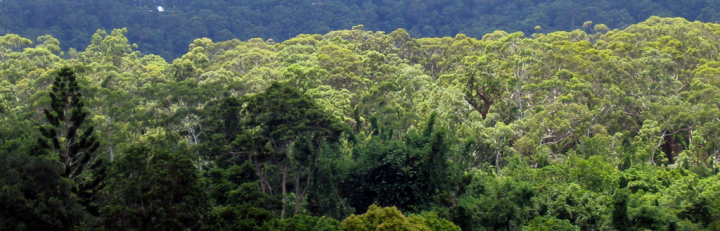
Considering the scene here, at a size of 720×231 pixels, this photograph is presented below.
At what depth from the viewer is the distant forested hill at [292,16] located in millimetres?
67188

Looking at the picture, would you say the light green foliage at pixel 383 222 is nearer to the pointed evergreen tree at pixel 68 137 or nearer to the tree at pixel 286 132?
the tree at pixel 286 132

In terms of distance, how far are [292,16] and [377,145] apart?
63.5 metres

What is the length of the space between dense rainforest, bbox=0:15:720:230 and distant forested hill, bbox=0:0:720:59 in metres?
34.2

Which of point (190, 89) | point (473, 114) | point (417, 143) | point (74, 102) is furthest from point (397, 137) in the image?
point (74, 102)

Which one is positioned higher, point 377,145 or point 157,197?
point 377,145

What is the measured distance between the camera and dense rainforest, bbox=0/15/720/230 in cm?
1238

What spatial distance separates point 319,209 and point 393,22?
65.5m

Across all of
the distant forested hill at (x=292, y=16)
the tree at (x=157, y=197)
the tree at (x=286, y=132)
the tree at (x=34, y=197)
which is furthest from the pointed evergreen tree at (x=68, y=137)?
the distant forested hill at (x=292, y=16)

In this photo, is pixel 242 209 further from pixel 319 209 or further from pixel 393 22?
pixel 393 22

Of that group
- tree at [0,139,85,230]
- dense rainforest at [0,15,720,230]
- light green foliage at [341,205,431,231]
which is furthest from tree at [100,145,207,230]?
light green foliage at [341,205,431,231]

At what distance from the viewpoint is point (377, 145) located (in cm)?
1752

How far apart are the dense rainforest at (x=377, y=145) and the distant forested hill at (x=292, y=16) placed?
34205 mm

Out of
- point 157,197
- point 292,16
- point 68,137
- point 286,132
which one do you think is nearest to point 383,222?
point 157,197

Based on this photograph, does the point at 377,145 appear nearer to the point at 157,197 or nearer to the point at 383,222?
the point at 383,222
